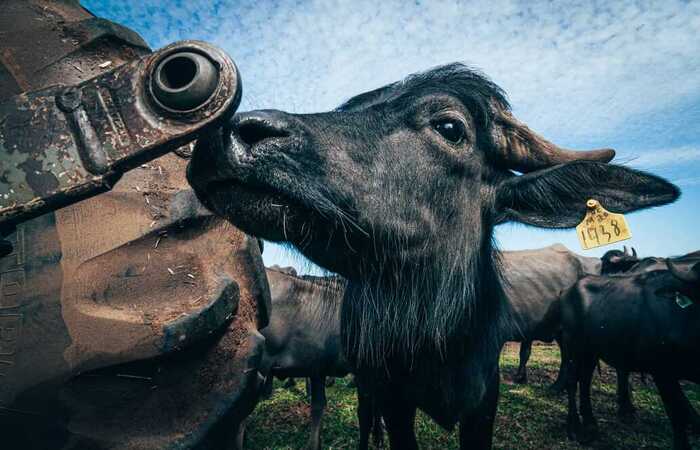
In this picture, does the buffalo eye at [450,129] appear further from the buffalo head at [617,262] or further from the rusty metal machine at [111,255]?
the buffalo head at [617,262]

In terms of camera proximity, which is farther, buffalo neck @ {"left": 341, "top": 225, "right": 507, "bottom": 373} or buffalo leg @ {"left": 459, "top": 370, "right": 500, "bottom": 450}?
buffalo leg @ {"left": 459, "top": 370, "right": 500, "bottom": 450}

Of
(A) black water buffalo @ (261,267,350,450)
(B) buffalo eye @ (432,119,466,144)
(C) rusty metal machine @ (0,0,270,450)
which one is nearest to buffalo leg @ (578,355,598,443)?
(A) black water buffalo @ (261,267,350,450)

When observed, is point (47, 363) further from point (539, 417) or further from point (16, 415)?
point (539, 417)

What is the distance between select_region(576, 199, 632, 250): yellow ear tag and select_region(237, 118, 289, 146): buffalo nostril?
1954mm

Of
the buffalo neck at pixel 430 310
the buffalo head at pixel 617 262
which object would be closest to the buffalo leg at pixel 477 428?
the buffalo neck at pixel 430 310

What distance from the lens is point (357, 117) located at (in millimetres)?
2084

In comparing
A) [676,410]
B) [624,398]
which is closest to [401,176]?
[676,410]

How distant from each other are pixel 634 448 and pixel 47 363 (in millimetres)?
6627

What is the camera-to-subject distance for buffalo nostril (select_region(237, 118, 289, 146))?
1.47 meters

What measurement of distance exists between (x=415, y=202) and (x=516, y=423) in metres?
5.13

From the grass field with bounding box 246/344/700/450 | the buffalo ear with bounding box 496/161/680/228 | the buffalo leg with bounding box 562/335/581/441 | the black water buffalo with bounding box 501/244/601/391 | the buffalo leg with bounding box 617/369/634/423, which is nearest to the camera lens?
the buffalo ear with bounding box 496/161/680/228

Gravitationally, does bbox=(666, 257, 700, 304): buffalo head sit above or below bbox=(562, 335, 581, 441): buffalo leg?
above

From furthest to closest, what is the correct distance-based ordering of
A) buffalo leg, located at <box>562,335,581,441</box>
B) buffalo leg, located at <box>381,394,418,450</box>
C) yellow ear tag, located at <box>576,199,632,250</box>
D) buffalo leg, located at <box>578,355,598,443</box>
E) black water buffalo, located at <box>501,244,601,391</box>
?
black water buffalo, located at <box>501,244,601,391</box> < buffalo leg, located at <box>562,335,581,441</box> < buffalo leg, located at <box>578,355,598,443</box> < buffalo leg, located at <box>381,394,418,450</box> < yellow ear tag, located at <box>576,199,632,250</box>

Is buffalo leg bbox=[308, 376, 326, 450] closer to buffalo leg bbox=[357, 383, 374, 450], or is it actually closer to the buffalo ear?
buffalo leg bbox=[357, 383, 374, 450]
